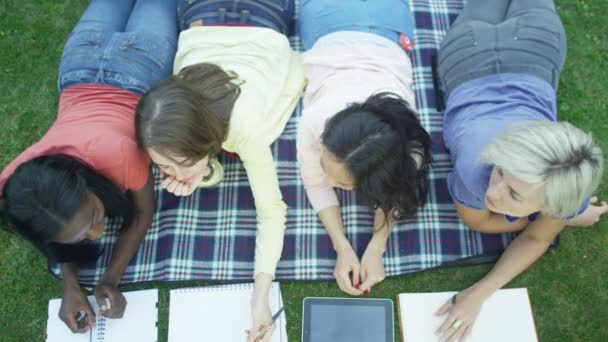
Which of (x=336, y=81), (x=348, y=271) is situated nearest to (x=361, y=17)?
(x=336, y=81)

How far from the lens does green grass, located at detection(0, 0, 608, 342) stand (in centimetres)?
237

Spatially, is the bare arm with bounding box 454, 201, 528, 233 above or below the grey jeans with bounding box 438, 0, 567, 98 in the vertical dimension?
below

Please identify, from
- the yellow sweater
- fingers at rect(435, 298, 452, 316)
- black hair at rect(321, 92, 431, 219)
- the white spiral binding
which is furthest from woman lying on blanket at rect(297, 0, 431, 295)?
the white spiral binding

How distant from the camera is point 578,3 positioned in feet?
10.0

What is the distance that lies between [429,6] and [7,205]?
2.40 meters

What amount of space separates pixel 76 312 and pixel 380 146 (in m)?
1.53

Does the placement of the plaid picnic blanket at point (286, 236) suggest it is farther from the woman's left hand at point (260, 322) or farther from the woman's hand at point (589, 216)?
the woman's hand at point (589, 216)

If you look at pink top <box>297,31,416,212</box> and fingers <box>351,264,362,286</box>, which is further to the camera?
fingers <box>351,264,362,286</box>

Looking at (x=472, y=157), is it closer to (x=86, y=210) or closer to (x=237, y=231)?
(x=237, y=231)

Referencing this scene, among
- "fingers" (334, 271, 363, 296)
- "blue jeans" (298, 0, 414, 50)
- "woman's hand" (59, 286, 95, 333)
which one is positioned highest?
"blue jeans" (298, 0, 414, 50)

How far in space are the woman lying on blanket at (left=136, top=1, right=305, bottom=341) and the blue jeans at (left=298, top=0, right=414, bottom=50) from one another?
182mm

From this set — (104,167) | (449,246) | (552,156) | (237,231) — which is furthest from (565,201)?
(104,167)

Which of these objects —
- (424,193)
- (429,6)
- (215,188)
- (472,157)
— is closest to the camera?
(472,157)

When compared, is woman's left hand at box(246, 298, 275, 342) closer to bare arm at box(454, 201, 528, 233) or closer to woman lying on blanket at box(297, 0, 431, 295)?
woman lying on blanket at box(297, 0, 431, 295)
